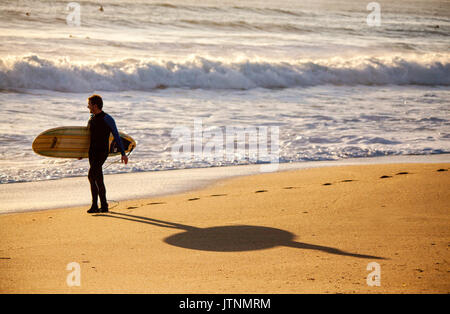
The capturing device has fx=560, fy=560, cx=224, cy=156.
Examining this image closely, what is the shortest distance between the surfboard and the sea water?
109 centimetres

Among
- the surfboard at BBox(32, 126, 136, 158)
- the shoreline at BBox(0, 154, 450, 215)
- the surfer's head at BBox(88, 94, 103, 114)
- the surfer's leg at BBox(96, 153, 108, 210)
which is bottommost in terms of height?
the shoreline at BBox(0, 154, 450, 215)

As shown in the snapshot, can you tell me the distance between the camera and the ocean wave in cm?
1844

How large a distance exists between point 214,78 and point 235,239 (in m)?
15.7

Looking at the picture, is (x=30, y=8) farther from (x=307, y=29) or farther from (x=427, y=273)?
(x=427, y=273)

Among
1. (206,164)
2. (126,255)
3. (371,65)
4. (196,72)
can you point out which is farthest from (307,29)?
(126,255)

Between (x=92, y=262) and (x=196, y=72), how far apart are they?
16.5 meters

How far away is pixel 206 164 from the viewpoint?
32.4 ft

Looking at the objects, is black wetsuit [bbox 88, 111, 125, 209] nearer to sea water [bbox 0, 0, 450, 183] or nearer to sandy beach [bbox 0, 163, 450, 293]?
sandy beach [bbox 0, 163, 450, 293]

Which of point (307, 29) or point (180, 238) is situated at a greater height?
point (307, 29)

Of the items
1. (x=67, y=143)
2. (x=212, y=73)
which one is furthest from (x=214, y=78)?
(x=67, y=143)

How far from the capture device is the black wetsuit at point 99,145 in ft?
21.9

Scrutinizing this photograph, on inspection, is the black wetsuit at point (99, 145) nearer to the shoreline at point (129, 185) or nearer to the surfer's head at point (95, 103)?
the surfer's head at point (95, 103)

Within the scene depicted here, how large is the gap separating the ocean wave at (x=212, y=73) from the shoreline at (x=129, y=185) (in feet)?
32.5

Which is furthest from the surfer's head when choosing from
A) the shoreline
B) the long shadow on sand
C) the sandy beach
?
the long shadow on sand
